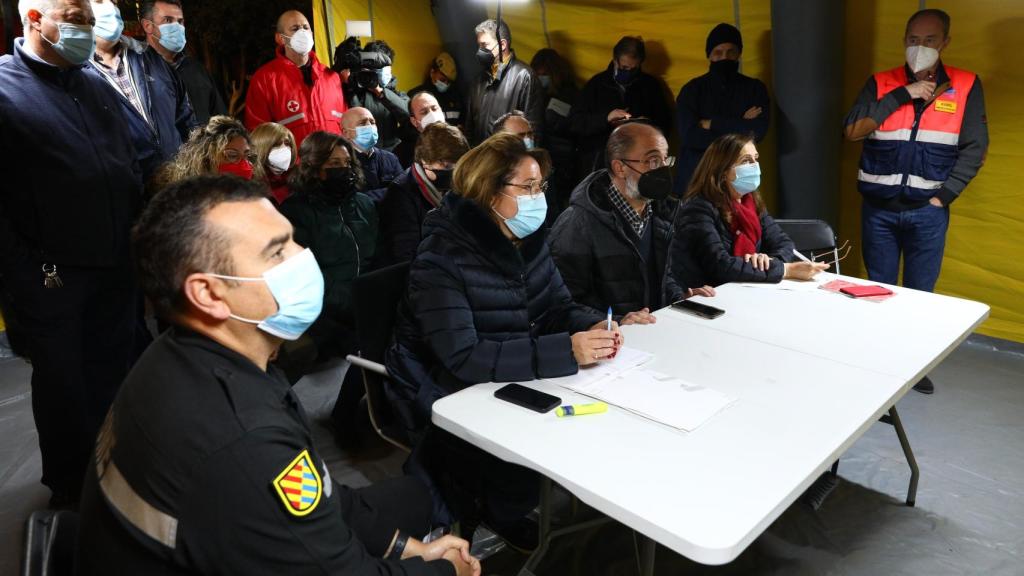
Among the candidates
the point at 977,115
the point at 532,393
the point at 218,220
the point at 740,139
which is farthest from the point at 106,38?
the point at 977,115

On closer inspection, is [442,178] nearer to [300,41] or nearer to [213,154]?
[213,154]

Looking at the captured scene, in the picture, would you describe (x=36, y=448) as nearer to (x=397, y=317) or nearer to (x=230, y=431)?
(x=397, y=317)

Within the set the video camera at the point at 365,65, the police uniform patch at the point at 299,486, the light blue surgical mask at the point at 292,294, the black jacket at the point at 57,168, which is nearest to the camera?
the police uniform patch at the point at 299,486

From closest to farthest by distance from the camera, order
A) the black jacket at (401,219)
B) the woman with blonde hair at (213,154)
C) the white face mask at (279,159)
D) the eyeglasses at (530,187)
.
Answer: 1. the eyeglasses at (530,187)
2. the woman with blonde hair at (213,154)
3. the black jacket at (401,219)
4. the white face mask at (279,159)

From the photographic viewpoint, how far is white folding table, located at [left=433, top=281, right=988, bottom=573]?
4.42ft

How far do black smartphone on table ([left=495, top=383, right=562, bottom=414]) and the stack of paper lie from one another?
0.35 ft

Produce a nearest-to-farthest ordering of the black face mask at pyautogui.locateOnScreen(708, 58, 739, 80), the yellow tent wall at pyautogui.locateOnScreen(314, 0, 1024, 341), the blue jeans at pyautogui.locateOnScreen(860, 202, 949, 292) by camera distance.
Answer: the blue jeans at pyautogui.locateOnScreen(860, 202, 949, 292)
the yellow tent wall at pyautogui.locateOnScreen(314, 0, 1024, 341)
the black face mask at pyautogui.locateOnScreen(708, 58, 739, 80)

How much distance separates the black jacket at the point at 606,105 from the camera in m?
5.09

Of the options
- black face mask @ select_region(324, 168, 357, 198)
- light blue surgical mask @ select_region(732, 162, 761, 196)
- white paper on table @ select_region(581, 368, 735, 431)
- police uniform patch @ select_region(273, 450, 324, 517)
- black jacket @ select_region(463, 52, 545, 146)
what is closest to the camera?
police uniform patch @ select_region(273, 450, 324, 517)

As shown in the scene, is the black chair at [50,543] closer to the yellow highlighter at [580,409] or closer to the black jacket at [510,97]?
the yellow highlighter at [580,409]

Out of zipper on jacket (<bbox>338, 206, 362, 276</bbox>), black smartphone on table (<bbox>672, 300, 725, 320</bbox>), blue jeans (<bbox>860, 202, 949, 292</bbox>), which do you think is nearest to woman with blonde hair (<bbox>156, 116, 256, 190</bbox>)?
zipper on jacket (<bbox>338, 206, 362, 276</bbox>)

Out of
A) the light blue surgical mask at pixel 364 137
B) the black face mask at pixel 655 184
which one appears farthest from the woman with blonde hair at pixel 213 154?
the black face mask at pixel 655 184

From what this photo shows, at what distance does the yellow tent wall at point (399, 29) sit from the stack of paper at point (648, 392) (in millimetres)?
5148

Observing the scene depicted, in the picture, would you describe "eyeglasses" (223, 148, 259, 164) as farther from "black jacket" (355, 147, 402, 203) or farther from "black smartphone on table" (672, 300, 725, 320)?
"black smartphone on table" (672, 300, 725, 320)
